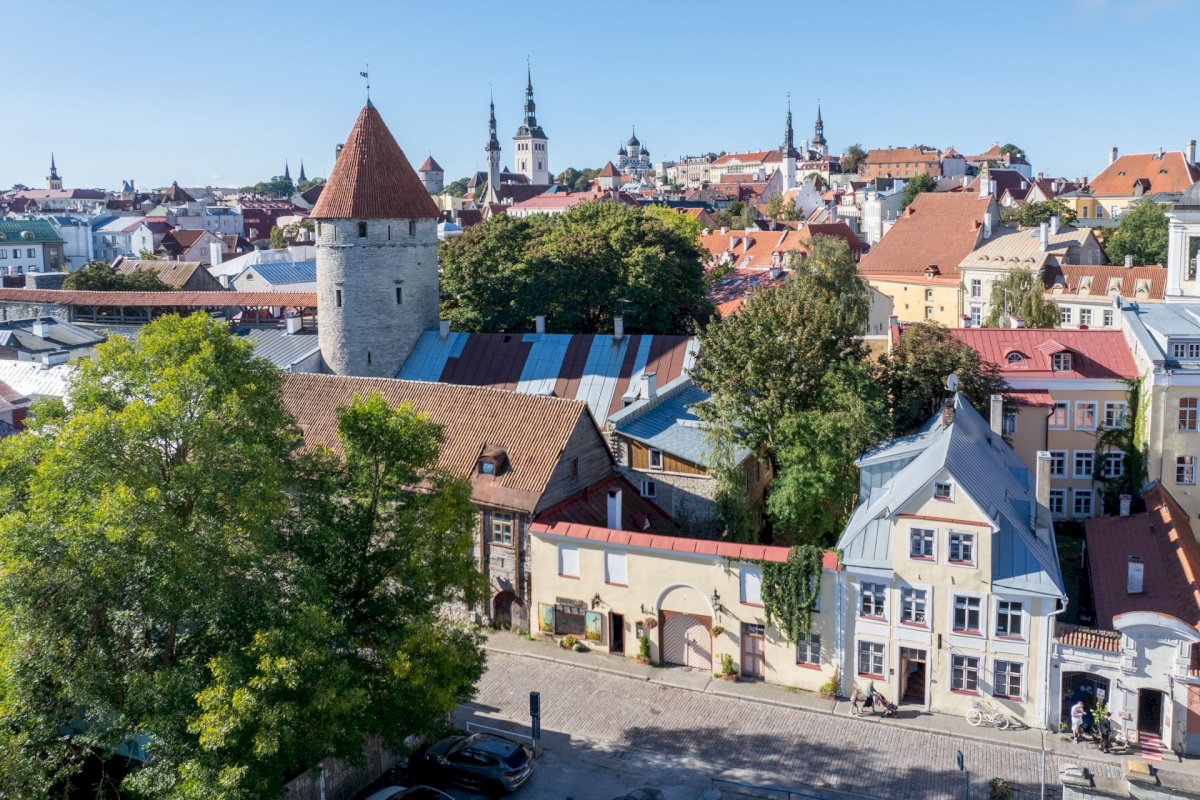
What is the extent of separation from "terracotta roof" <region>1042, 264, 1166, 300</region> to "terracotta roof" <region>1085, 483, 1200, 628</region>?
2750 centimetres

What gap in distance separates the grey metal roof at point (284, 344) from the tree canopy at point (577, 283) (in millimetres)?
6496

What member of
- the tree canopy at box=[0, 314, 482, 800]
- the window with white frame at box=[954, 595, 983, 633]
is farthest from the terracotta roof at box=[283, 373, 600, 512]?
the window with white frame at box=[954, 595, 983, 633]

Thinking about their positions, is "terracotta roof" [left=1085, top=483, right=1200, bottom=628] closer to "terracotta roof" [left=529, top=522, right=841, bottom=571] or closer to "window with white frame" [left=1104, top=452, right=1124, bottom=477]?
"window with white frame" [left=1104, top=452, right=1124, bottom=477]

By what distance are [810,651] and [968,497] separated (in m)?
5.52

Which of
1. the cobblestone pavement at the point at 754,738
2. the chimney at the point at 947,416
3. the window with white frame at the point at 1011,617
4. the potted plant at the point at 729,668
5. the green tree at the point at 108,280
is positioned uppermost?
the green tree at the point at 108,280

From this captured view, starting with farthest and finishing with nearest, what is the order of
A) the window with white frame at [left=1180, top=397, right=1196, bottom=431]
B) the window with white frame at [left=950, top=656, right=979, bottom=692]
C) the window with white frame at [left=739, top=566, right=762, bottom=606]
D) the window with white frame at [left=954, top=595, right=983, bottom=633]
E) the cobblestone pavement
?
the window with white frame at [left=1180, top=397, right=1196, bottom=431] < the window with white frame at [left=739, top=566, right=762, bottom=606] < the window with white frame at [left=950, top=656, right=979, bottom=692] < the window with white frame at [left=954, top=595, right=983, bottom=633] < the cobblestone pavement

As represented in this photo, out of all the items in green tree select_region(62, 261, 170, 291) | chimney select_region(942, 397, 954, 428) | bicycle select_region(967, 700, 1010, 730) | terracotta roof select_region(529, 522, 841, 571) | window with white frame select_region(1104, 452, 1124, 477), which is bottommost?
bicycle select_region(967, 700, 1010, 730)

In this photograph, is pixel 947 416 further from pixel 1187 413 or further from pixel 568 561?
pixel 568 561

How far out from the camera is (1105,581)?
1114 inches

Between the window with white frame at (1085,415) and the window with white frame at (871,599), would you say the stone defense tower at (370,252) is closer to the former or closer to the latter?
the window with white frame at (871,599)

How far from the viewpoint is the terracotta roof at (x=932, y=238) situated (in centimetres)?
7188

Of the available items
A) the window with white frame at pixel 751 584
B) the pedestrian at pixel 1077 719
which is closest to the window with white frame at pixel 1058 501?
the pedestrian at pixel 1077 719

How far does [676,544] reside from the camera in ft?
90.7

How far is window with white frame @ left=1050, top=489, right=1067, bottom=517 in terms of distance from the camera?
121 feet
